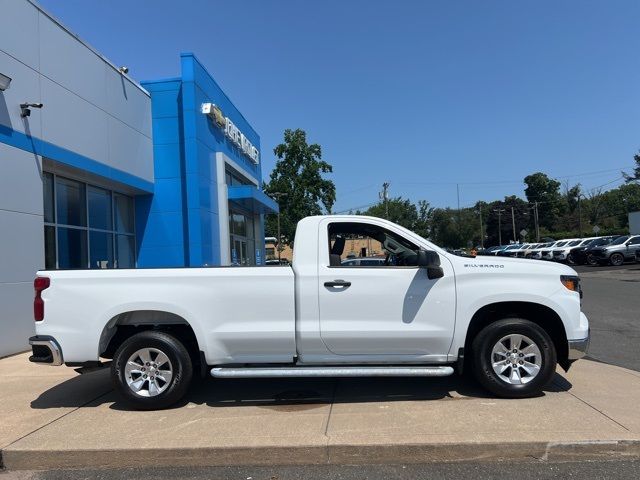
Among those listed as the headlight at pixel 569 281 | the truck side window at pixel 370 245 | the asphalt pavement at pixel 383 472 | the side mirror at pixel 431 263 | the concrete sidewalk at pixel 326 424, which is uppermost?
the truck side window at pixel 370 245

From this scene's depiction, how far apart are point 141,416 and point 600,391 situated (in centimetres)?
492

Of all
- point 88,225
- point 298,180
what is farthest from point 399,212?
point 88,225

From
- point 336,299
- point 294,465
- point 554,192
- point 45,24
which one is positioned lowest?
point 294,465

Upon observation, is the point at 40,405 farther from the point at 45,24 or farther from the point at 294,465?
the point at 45,24

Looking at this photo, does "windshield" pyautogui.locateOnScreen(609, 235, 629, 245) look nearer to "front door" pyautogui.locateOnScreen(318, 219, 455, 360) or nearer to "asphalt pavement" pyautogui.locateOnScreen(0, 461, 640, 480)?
"front door" pyautogui.locateOnScreen(318, 219, 455, 360)

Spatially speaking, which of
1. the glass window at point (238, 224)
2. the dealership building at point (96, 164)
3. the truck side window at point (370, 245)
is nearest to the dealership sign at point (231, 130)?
the dealership building at point (96, 164)

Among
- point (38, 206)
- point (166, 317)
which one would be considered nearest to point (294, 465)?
point (166, 317)

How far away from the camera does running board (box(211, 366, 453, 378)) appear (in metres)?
5.32

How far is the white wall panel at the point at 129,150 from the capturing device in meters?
13.1

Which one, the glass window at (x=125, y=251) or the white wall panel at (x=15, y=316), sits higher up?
the glass window at (x=125, y=251)

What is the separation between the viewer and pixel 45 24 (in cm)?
1039

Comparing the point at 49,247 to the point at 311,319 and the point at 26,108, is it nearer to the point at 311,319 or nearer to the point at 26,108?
the point at 26,108

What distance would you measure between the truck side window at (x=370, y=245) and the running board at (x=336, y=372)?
1.10 meters

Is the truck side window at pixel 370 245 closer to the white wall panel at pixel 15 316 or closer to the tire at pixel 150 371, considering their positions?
the tire at pixel 150 371
